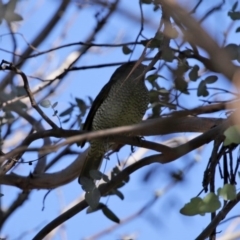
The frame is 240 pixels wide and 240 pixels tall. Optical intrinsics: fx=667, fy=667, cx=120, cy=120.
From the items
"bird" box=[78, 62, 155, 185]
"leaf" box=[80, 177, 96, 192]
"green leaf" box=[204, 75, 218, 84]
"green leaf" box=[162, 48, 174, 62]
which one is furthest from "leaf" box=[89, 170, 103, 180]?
"green leaf" box=[204, 75, 218, 84]

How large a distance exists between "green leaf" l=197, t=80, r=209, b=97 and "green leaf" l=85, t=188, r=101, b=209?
1.07m

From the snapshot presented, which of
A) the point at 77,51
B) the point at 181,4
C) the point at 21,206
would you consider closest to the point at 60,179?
the point at 21,206

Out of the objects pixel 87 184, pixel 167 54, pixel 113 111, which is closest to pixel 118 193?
pixel 113 111

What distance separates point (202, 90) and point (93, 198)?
3.73ft

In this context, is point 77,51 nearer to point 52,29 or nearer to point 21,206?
point 52,29

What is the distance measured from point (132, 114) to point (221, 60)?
10.1 feet

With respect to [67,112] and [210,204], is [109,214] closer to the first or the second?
[67,112]

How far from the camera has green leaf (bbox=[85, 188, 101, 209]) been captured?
3090 millimetres

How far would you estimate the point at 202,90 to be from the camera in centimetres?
391

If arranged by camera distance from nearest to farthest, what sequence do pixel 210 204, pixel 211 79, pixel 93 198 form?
pixel 210 204, pixel 93 198, pixel 211 79

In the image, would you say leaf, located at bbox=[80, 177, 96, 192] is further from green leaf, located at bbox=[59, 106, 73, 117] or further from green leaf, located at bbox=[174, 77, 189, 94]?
green leaf, located at bbox=[59, 106, 73, 117]

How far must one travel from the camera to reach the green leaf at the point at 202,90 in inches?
154

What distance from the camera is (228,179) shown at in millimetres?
2959

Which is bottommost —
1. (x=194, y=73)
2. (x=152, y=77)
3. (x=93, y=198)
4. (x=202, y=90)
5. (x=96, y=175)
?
(x=93, y=198)
